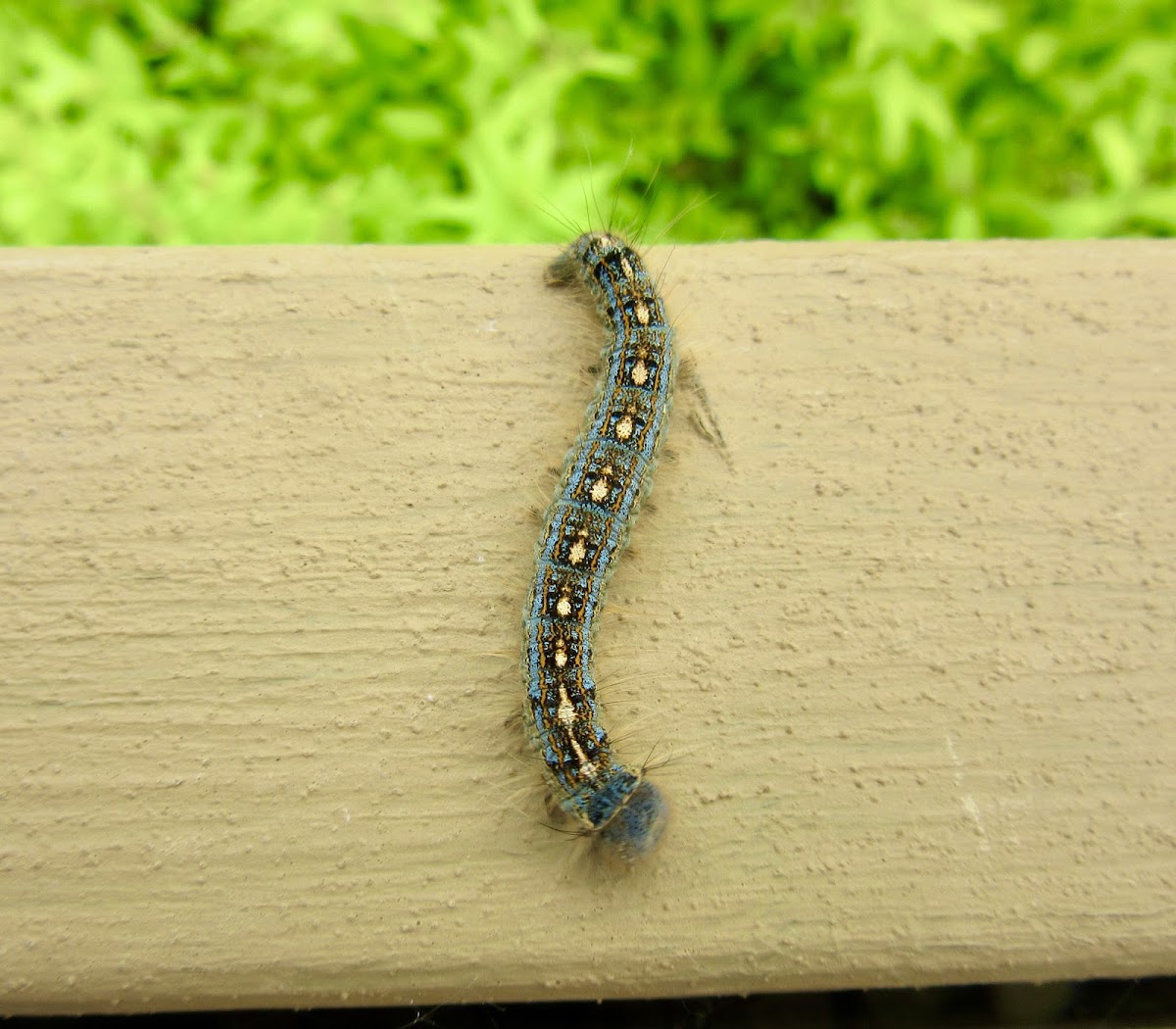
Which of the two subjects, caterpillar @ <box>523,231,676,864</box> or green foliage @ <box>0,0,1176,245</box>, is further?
green foliage @ <box>0,0,1176,245</box>

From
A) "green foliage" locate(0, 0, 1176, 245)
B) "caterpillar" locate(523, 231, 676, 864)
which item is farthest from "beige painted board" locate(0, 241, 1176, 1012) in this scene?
"green foliage" locate(0, 0, 1176, 245)

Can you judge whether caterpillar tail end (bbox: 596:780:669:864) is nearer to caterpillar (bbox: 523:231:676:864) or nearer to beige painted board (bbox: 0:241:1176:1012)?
caterpillar (bbox: 523:231:676:864)

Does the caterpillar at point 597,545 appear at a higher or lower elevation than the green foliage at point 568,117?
lower

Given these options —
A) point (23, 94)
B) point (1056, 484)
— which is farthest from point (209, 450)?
point (1056, 484)

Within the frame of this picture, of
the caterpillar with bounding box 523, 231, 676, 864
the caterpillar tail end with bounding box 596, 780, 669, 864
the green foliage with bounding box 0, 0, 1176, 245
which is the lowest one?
the caterpillar tail end with bounding box 596, 780, 669, 864

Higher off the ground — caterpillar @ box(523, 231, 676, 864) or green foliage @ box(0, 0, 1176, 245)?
green foliage @ box(0, 0, 1176, 245)

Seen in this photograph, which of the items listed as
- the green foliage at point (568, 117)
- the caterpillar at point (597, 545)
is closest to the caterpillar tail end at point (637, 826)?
the caterpillar at point (597, 545)

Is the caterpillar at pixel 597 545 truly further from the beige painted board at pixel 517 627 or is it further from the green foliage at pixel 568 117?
the green foliage at pixel 568 117

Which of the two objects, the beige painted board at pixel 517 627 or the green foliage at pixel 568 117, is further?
the green foliage at pixel 568 117
